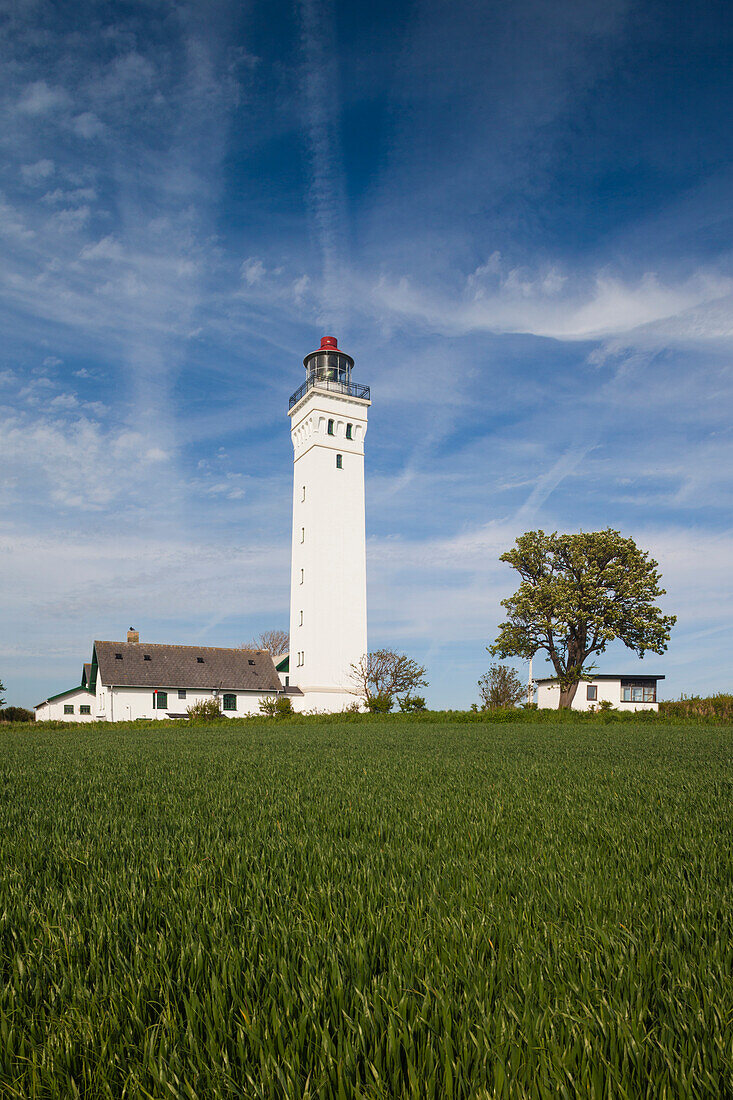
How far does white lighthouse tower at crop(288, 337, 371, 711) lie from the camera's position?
45.8 m

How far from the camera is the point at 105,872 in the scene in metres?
3.20

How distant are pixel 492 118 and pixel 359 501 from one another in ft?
121

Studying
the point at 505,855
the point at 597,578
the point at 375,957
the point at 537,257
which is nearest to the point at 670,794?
the point at 505,855

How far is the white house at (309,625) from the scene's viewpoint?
45.9 meters

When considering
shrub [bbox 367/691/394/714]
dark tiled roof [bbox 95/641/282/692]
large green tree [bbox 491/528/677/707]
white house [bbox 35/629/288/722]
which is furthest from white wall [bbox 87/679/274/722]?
large green tree [bbox 491/528/677/707]

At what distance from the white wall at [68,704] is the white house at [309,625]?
9cm

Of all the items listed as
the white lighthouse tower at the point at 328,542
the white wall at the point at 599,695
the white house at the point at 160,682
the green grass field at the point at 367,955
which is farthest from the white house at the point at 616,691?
the green grass field at the point at 367,955

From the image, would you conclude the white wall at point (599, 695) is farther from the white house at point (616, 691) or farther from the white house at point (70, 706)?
the white house at point (70, 706)

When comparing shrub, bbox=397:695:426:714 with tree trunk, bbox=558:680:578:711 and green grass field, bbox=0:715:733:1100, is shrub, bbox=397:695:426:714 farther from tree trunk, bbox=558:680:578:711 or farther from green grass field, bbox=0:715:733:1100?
green grass field, bbox=0:715:733:1100

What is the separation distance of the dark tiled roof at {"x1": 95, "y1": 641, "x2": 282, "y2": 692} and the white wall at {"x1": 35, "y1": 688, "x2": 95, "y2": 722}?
7.21m

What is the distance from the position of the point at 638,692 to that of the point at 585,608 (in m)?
18.7

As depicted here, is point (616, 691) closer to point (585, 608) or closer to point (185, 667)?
point (585, 608)

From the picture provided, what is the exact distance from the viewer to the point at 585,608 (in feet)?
143

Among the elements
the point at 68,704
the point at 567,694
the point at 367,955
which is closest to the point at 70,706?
the point at 68,704
